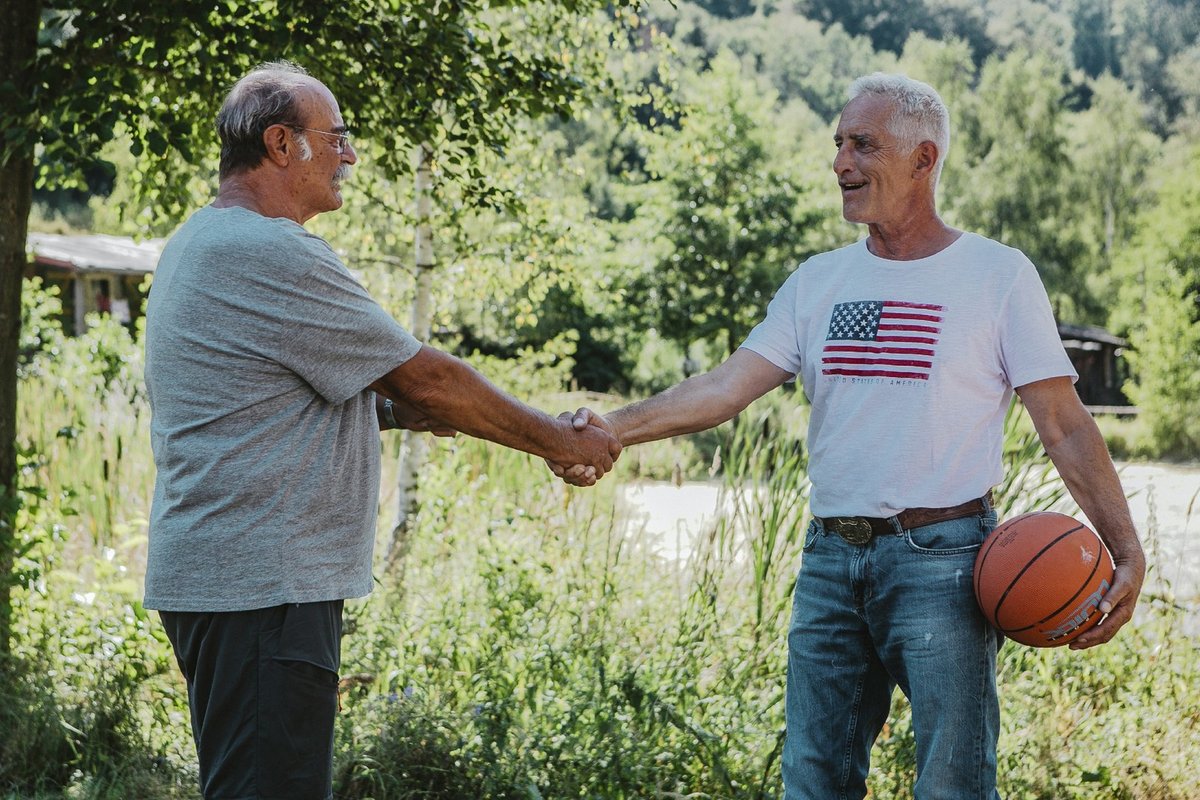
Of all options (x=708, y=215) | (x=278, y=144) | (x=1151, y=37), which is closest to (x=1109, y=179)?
(x=708, y=215)

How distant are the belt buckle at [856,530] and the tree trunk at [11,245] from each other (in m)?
3.57

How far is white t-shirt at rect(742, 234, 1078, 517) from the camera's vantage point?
8.71 ft

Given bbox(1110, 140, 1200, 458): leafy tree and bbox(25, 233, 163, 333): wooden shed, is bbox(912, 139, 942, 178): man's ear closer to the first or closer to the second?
bbox(25, 233, 163, 333): wooden shed

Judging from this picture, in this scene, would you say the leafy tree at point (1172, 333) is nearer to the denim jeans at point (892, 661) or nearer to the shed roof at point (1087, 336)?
the shed roof at point (1087, 336)

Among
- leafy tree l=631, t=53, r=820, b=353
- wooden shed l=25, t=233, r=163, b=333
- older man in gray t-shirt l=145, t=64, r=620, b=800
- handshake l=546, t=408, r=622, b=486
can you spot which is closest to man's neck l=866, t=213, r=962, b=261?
handshake l=546, t=408, r=622, b=486

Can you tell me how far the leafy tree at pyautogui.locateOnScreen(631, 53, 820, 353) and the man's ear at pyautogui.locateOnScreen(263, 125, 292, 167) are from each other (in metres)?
25.0

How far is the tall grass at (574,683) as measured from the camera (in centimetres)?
384

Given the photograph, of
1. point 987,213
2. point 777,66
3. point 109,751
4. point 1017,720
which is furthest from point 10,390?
point 777,66

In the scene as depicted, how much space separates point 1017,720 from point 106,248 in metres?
33.5

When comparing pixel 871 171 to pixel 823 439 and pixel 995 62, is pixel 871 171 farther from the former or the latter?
pixel 995 62

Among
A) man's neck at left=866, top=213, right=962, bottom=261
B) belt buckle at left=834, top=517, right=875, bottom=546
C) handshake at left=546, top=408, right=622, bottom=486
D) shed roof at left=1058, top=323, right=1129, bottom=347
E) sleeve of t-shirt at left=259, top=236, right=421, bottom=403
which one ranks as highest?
shed roof at left=1058, top=323, right=1129, bottom=347

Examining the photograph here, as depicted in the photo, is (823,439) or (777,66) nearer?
(823,439)

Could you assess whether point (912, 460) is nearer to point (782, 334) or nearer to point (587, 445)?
point (782, 334)

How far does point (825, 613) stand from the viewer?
9.17ft
